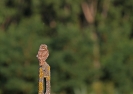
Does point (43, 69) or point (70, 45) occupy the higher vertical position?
point (70, 45)

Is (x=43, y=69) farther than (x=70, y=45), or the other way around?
(x=70, y=45)

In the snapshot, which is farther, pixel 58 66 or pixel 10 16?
pixel 10 16

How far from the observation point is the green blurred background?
93.9 feet

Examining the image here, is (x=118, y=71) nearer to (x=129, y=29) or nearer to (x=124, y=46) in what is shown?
(x=124, y=46)

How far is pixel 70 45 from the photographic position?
30.8 meters

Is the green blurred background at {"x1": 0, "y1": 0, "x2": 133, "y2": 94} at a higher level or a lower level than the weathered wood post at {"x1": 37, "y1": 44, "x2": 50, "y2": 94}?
higher

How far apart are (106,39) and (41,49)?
24.7 metres

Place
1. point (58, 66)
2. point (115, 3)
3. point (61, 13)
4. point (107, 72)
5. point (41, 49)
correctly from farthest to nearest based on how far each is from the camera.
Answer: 1. point (115, 3)
2. point (61, 13)
3. point (107, 72)
4. point (58, 66)
5. point (41, 49)

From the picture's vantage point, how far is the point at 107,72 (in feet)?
105

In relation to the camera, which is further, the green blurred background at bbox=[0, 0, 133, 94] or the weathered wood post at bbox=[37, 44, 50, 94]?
the green blurred background at bbox=[0, 0, 133, 94]

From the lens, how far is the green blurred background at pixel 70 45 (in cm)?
2861

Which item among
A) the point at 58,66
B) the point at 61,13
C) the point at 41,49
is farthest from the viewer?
the point at 61,13

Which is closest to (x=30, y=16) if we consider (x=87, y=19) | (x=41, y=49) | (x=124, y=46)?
(x=87, y=19)

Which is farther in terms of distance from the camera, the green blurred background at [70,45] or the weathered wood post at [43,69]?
the green blurred background at [70,45]
